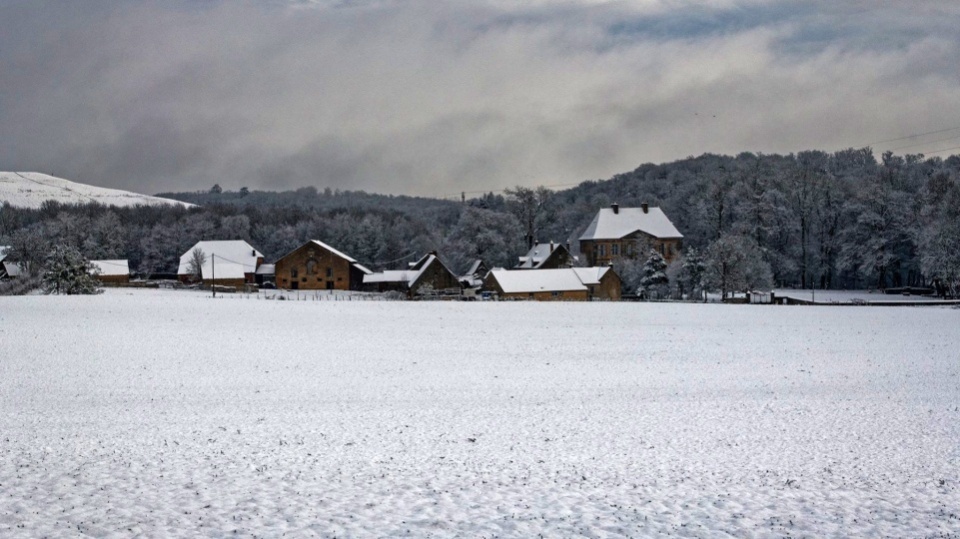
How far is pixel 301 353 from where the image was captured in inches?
998

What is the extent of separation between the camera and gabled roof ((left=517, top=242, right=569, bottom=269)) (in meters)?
81.9

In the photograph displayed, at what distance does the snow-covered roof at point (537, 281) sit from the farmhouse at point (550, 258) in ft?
46.8

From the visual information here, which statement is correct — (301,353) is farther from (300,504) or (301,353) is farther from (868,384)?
(868,384)

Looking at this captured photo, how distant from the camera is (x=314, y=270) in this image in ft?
271

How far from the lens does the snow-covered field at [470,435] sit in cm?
894

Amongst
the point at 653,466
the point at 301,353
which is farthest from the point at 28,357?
the point at 653,466

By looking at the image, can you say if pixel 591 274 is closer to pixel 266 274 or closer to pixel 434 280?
pixel 434 280

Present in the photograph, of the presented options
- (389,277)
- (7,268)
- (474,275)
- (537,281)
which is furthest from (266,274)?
(537,281)

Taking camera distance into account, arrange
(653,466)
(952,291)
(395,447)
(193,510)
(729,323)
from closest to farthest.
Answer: (193,510) → (653,466) → (395,447) → (729,323) → (952,291)

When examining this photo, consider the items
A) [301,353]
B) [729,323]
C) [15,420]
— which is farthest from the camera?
[729,323]

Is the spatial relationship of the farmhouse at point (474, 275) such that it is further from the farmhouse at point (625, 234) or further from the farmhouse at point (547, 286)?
the farmhouse at point (625, 234)

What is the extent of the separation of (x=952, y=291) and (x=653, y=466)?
58348 millimetres

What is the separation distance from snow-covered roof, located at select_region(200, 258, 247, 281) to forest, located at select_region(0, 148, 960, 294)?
14243mm

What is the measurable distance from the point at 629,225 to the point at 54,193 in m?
148
